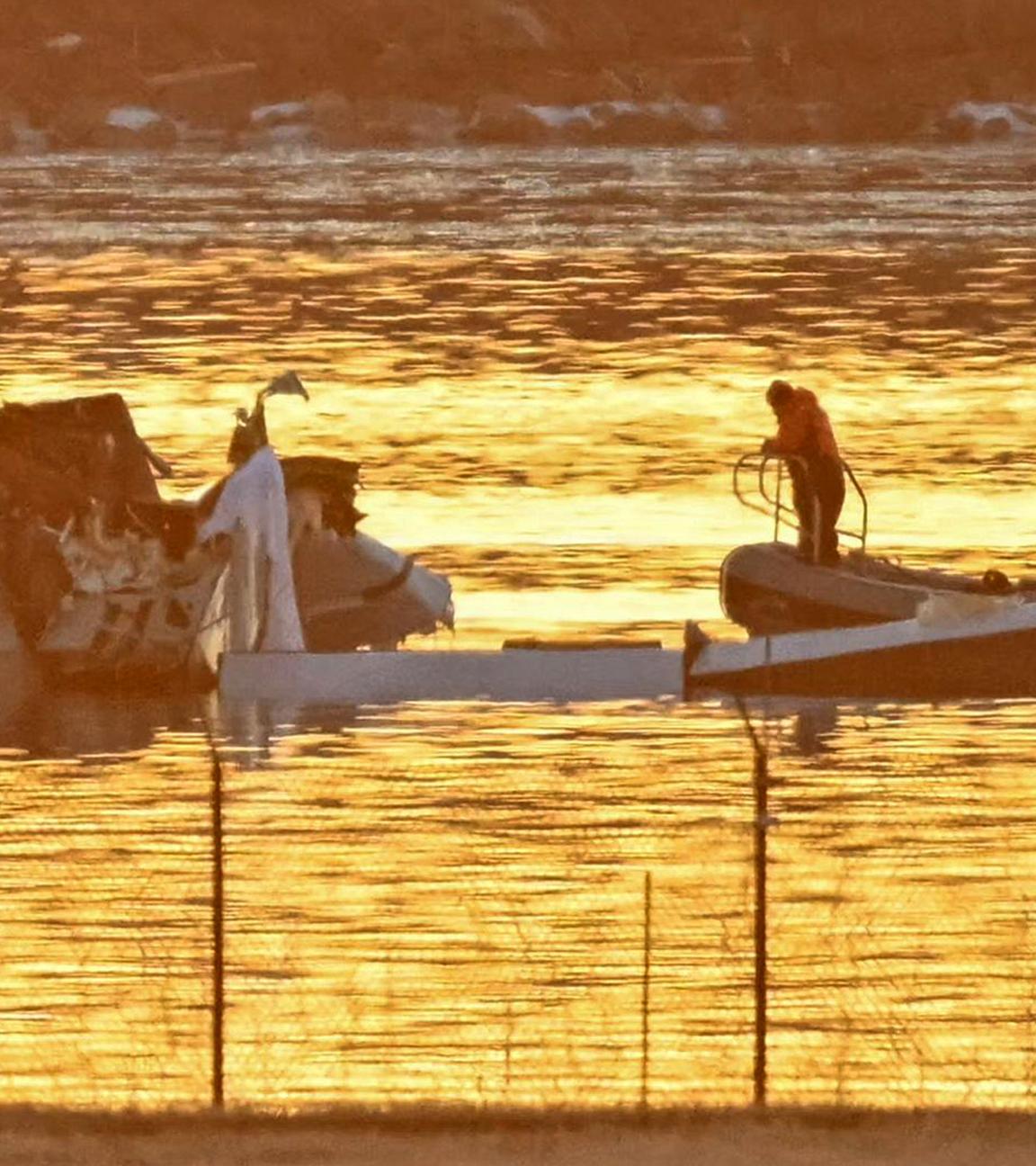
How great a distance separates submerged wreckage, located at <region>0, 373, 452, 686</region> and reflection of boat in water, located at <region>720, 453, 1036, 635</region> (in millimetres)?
2836

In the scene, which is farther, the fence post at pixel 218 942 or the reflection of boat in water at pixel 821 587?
the reflection of boat in water at pixel 821 587

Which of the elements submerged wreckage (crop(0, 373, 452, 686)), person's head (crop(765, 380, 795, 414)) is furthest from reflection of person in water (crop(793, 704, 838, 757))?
submerged wreckage (crop(0, 373, 452, 686))

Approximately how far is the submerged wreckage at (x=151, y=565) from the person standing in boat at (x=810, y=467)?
3.37m

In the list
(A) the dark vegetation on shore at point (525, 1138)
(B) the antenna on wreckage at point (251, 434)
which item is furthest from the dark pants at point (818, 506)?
Answer: (A) the dark vegetation on shore at point (525, 1138)

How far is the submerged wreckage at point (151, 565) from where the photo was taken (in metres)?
31.5

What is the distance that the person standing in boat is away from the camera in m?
32.7

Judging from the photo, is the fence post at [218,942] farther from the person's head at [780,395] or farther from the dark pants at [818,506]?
the person's head at [780,395]

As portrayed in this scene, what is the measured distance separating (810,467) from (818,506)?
1.25 feet

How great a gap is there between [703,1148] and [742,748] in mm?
14786

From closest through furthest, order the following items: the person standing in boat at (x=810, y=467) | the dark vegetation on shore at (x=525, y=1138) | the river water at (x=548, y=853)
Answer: the dark vegetation on shore at (x=525, y=1138)
the river water at (x=548, y=853)
the person standing in boat at (x=810, y=467)

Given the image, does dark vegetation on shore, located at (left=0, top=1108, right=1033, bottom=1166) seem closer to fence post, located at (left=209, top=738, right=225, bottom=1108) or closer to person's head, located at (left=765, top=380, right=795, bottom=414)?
fence post, located at (left=209, top=738, right=225, bottom=1108)

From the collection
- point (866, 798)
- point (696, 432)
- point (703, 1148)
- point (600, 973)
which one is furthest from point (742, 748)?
point (696, 432)

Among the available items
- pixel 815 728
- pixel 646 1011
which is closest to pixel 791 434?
pixel 815 728

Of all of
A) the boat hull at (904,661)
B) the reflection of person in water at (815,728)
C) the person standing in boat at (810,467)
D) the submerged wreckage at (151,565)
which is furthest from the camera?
the person standing in boat at (810,467)
